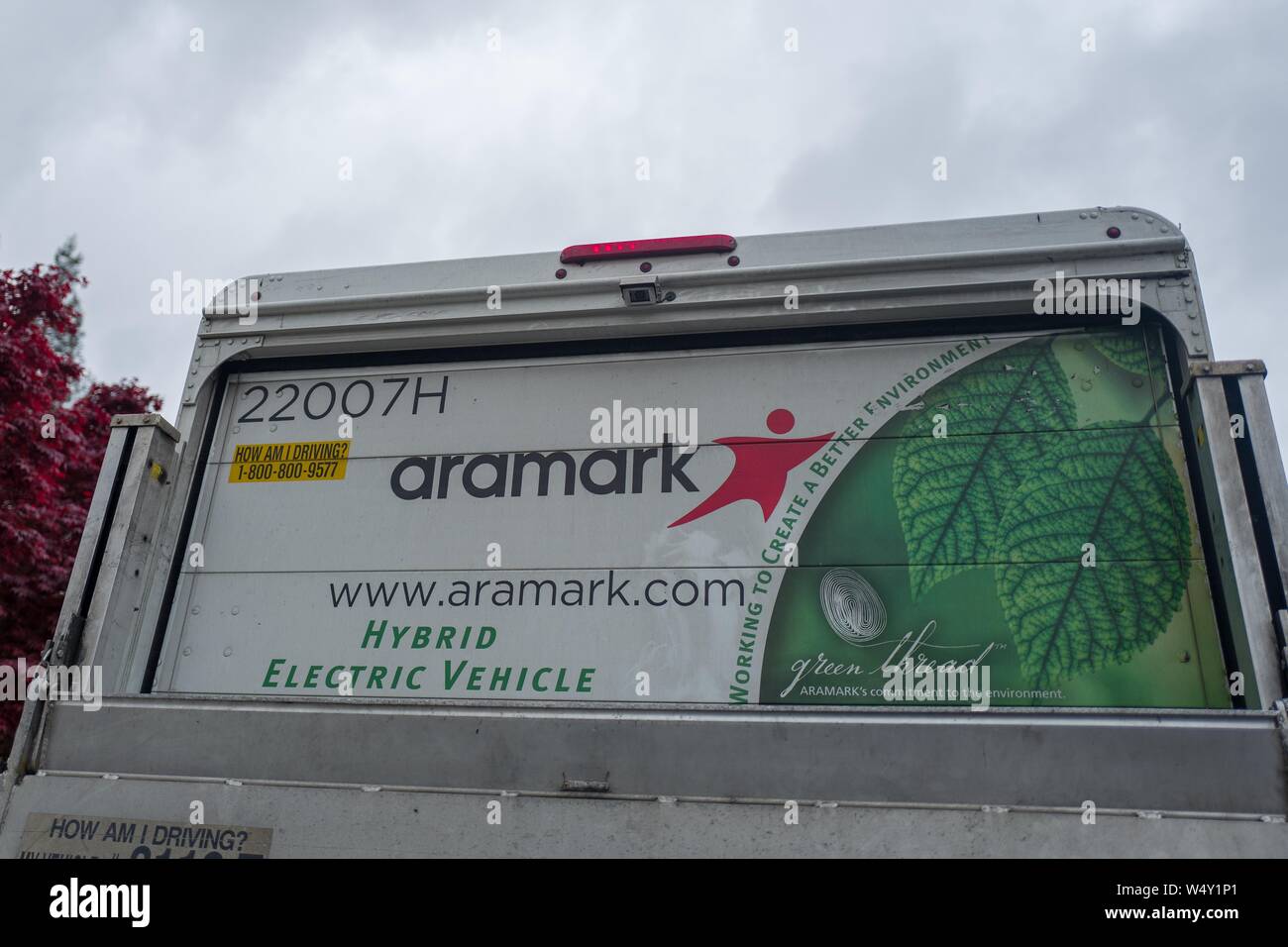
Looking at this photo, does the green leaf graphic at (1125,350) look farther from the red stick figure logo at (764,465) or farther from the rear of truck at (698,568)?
the red stick figure logo at (764,465)

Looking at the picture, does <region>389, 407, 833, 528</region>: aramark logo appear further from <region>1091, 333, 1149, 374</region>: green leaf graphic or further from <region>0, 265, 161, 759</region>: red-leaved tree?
A: <region>0, 265, 161, 759</region>: red-leaved tree

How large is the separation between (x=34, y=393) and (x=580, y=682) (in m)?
7.80

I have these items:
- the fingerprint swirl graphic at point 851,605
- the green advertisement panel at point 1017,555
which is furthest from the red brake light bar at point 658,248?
the fingerprint swirl graphic at point 851,605

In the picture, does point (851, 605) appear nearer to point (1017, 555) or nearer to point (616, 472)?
point (1017, 555)

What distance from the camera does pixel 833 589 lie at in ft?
8.94

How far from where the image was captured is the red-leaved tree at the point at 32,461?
8203 millimetres

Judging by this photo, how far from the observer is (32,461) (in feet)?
27.8

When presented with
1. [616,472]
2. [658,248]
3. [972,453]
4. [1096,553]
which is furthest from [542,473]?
[1096,553]

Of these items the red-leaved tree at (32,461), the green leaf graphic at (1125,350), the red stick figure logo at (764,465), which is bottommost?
the red stick figure logo at (764,465)

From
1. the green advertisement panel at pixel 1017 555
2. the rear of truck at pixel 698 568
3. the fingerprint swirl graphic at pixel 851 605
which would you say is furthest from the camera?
the fingerprint swirl graphic at pixel 851 605

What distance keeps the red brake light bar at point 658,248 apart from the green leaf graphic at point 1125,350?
47.4 inches

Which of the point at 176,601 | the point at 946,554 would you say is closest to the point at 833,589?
the point at 946,554

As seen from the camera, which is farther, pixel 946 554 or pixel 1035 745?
pixel 946 554
